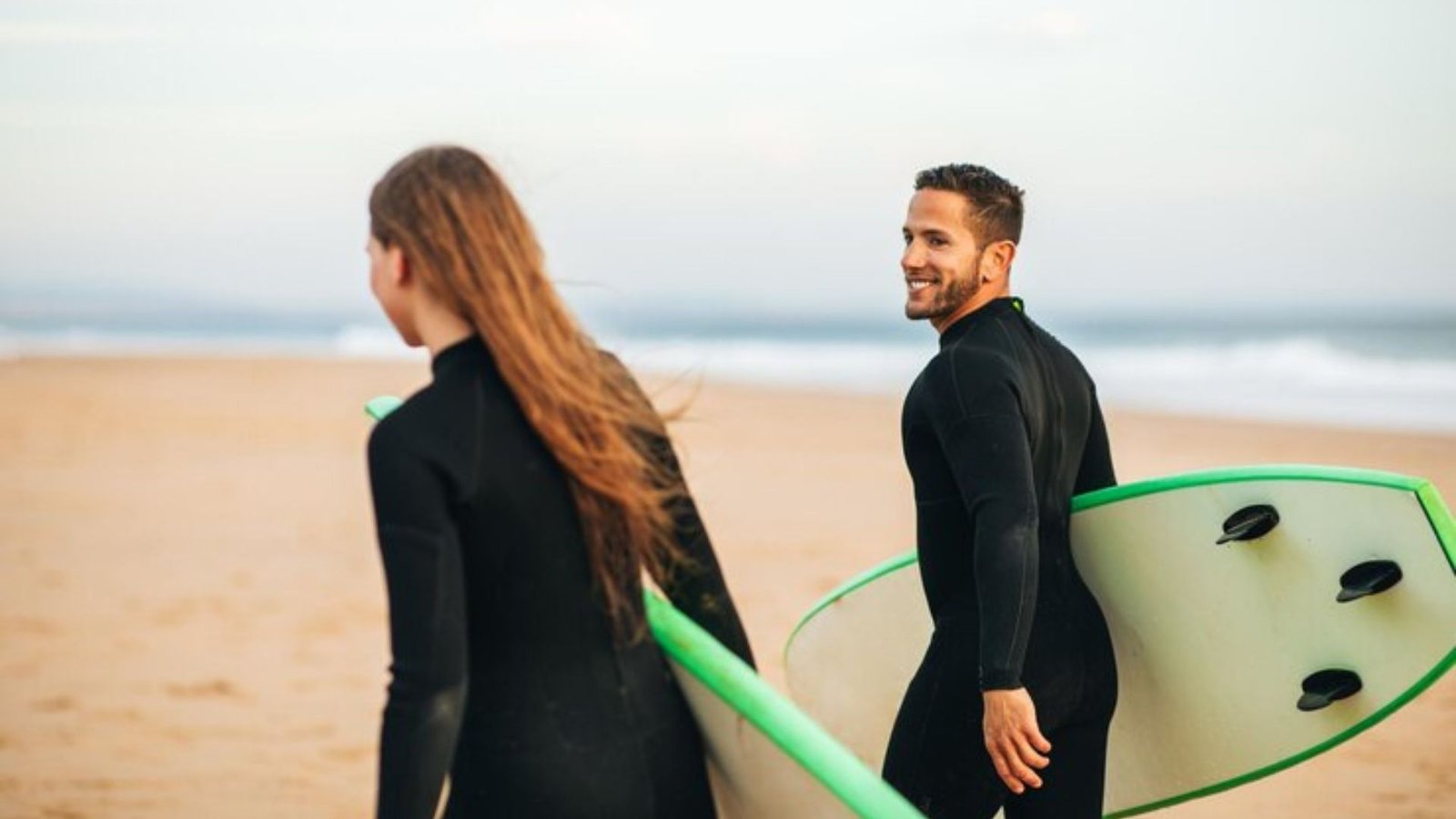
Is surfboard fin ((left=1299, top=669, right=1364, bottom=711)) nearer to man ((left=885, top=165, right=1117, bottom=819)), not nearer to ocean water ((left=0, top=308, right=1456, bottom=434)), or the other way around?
man ((left=885, top=165, right=1117, bottom=819))

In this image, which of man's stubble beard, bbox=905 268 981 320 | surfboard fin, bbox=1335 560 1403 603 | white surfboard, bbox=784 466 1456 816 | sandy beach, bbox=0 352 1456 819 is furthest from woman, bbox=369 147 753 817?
sandy beach, bbox=0 352 1456 819

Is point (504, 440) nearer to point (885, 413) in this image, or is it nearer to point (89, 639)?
point (89, 639)

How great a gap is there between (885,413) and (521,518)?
1775 cm

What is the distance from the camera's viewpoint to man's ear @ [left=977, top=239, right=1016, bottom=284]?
298 cm

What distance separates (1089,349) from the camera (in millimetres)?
38438

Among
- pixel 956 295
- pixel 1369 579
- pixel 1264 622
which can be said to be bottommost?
pixel 1264 622

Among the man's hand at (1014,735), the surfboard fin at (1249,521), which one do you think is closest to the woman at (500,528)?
the man's hand at (1014,735)

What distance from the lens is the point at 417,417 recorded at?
1966 mm

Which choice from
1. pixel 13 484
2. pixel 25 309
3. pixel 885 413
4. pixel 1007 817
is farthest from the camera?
pixel 25 309

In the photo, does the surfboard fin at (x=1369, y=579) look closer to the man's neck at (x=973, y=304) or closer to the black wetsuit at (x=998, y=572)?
the black wetsuit at (x=998, y=572)

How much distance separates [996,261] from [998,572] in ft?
2.03

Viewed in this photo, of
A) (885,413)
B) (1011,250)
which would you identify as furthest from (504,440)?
(885,413)

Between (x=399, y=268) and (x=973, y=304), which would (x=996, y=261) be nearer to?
(x=973, y=304)

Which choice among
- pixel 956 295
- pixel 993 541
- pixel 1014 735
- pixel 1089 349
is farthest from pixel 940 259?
pixel 1089 349
